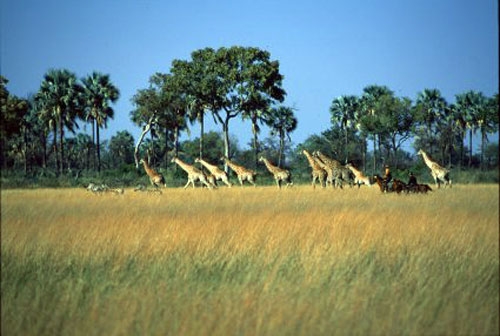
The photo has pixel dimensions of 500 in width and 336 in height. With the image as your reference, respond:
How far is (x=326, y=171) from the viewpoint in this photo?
27.0 metres

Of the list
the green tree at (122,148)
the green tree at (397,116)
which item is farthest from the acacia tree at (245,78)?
the green tree at (122,148)

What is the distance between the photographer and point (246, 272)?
24.1 ft

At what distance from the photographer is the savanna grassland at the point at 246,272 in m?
5.55

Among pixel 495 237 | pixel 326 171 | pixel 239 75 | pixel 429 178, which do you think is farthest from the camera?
pixel 239 75

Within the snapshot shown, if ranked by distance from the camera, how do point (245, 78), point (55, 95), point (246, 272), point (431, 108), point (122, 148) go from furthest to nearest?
1. point (122, 148)
2. point (431, 108)
3. point (245, 78)
4. point (55, 95)
5. point (246, 272)

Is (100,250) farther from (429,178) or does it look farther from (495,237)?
(429,178)

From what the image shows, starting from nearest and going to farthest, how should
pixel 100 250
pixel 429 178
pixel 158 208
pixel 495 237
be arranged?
pixel 495 237 < pixel 100 250 < pixel 158 208 < pixel 429 178

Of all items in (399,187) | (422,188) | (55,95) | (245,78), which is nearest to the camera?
(55,95)

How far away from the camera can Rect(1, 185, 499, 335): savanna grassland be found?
5.55 metres

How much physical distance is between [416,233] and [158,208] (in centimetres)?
656

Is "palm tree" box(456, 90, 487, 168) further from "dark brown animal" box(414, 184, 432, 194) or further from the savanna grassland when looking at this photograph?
the savanna grassland

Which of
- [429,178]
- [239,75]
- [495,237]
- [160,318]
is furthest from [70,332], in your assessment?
[239,75]

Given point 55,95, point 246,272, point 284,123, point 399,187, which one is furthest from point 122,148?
point 246,272

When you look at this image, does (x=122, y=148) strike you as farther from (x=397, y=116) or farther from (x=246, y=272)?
(x=246, y=272)
